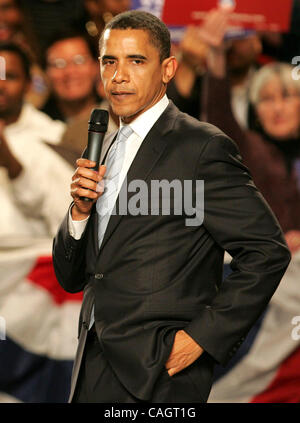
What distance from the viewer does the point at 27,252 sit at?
2.75 metres

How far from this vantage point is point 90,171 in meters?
1.28

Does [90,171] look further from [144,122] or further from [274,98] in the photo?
[274,98]

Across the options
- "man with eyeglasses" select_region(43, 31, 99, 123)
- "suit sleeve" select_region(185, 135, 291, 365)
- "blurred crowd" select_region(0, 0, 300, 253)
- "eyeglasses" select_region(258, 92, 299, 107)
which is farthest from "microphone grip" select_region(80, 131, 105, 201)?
"eyeglasses" select_region(258, 92, 299, 107)

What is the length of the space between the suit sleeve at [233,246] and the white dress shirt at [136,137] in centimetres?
16

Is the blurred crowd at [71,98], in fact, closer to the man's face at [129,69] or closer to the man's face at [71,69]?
the man's face at [71,69]

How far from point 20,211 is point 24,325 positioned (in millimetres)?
652

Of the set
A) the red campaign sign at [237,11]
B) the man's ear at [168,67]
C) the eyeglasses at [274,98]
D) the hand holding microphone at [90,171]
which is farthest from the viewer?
the eyeglasses at [274,98]

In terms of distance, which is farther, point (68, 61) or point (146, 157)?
point (68, 61)

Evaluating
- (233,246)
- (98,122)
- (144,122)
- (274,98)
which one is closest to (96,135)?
(98,122)

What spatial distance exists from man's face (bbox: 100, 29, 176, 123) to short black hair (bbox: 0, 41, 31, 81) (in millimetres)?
1893

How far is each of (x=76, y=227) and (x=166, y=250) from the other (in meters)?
0.22

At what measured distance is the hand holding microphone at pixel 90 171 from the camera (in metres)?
1.28

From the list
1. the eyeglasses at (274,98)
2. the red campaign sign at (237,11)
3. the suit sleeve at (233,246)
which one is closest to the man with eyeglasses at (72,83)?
the red campaign sign at (237,11)
